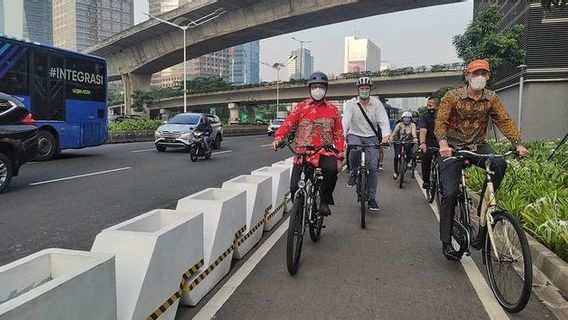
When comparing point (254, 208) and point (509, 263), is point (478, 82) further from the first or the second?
point (254, 208)

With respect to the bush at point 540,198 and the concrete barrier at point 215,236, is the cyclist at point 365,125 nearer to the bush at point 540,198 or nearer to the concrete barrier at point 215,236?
the bush at point 540,198

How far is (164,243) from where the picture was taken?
339 centimetres

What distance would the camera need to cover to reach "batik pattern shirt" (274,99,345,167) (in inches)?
212

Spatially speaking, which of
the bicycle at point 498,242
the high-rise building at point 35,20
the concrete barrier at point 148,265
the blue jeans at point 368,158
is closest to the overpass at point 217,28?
the high-rise building at point 35,20

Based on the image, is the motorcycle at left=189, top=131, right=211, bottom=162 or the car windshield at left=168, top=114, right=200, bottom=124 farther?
the car windshield at left=168, top=114, right=200, bottom=124

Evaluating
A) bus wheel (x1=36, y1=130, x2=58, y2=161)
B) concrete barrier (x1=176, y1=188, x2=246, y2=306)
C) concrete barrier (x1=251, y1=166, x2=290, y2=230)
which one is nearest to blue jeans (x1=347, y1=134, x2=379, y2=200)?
concrete barrier (x1=251, y1=166, x2=290, y2=230)

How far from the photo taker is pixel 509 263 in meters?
4.01

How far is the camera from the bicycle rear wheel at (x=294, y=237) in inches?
181

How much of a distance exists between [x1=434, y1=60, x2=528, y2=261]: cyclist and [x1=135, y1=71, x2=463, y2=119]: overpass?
134 ft

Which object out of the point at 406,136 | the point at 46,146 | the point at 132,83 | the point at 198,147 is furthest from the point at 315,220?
the point at 132,83

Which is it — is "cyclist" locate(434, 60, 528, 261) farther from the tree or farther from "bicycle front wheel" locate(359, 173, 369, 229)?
the tree

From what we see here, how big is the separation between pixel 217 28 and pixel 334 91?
61.3 ft

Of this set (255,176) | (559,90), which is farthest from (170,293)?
(559,90)

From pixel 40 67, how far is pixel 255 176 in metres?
10.0
